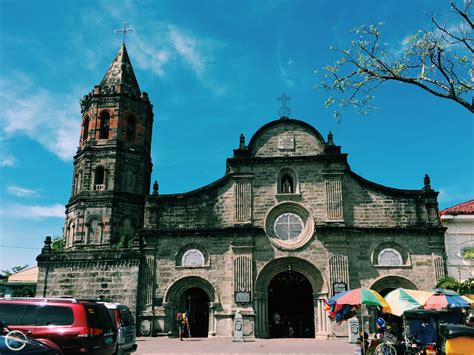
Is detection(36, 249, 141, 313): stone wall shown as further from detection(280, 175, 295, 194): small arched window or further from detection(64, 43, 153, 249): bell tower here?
detection(280, 175, 295, 194): small arched window

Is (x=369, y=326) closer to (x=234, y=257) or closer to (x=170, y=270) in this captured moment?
(x=234, y=257)

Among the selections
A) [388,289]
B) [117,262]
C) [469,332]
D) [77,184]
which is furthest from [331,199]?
[77,184]

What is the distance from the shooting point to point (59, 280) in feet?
76.0

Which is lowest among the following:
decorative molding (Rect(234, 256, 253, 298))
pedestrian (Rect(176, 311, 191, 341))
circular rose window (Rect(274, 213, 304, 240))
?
pedestrian (Rect(176, 311, 191, 341))

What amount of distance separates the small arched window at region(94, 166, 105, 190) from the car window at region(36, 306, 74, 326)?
57.1 feet

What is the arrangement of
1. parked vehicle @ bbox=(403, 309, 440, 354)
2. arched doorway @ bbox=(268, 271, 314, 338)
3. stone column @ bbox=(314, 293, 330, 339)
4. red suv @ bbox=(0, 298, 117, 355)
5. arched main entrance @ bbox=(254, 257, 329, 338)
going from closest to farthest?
red suv @ bbox=(0, 298, 117, 355)
parked vehicle @ bbox=(403, 309, 440, 354)
stone column @ bbox=(314, 293, 330, 339)
arched main entrance @ bbox=(254, 257, 329, 338)
arched doorway @ bbox=(268, 271, 314, 338)

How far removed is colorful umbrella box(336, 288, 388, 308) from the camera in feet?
43.1

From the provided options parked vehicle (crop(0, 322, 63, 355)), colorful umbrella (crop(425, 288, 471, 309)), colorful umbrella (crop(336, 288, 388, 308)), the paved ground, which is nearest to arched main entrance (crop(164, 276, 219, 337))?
the paved ground

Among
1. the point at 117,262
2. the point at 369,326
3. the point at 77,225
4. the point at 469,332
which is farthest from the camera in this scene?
the point at 77,225

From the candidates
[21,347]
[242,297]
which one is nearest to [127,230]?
[242,297]

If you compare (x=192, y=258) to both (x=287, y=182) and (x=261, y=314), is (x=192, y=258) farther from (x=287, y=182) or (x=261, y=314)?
(x=287, y=182)

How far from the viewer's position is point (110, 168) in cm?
2695

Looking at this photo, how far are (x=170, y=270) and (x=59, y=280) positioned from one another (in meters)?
5.76

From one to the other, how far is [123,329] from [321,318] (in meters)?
11.9
